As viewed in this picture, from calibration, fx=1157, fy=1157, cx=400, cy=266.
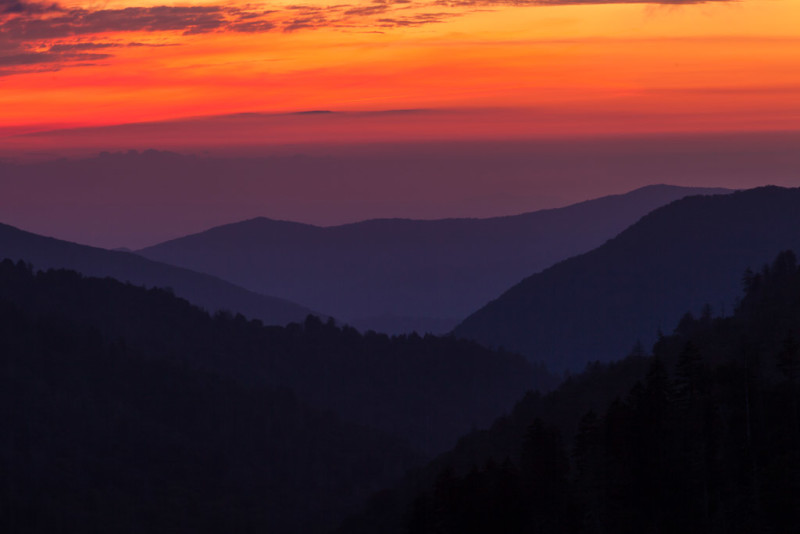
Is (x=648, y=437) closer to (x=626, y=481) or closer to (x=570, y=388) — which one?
(x=626, y=481)

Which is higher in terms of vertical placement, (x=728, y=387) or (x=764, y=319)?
(x=728, y=387)

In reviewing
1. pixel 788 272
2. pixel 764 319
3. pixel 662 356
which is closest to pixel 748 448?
pixel 764 319

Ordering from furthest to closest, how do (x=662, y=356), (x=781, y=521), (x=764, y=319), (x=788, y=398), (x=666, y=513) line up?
(x=662, y=356)
(x=764, y=319)
(x=788, y=398)
(x=666, y=513)
(x=781, y=521)

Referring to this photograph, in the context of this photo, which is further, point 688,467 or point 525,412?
point 525,412

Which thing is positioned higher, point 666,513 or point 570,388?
point 666,513

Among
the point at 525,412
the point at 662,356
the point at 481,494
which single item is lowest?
the point at 525,412

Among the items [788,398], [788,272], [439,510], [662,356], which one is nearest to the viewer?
[788,398]

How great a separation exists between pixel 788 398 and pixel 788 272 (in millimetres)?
84804

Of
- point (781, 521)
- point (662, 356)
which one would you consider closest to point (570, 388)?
point (662, 356)

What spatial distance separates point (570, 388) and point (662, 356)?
26073 mm

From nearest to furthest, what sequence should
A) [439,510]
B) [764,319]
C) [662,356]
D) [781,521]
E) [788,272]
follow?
[781,521] → [439,510] → [764,319] → [662,356] → [788,272]

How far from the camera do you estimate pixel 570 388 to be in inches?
6855

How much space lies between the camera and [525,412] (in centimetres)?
17512

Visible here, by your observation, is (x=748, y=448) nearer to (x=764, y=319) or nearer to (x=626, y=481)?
(x=626, y=481)
